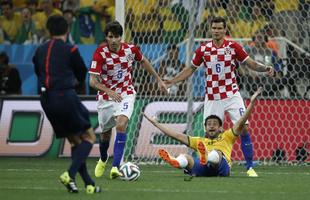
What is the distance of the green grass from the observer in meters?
10.2

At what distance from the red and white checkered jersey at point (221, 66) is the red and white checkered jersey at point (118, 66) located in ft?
4.02

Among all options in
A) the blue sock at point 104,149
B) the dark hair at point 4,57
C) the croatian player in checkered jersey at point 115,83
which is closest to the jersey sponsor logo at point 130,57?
the croatian player in checkered jersey at point 115,83

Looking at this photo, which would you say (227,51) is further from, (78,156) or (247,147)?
(78,156)

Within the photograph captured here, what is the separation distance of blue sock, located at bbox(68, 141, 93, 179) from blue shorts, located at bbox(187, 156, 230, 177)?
302 centimetres

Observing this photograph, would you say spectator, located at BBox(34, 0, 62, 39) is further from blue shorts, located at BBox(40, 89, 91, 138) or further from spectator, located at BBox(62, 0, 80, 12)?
blue shorts, located at BBox(40, 89, 91, 138)

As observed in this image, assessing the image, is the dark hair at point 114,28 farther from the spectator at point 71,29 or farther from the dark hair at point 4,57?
the spectator at point 71,29

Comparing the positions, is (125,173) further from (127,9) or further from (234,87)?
(127,9)

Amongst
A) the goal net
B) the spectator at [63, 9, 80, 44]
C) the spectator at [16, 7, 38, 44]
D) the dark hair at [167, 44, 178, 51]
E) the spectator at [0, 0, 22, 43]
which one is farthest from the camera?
the spectator at [0, 0, 22, 43]

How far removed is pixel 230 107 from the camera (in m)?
14.7

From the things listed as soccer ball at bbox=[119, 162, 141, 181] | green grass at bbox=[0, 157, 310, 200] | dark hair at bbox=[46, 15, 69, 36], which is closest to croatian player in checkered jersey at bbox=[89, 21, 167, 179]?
green grass at bbox=[0, 157, 310, 200]

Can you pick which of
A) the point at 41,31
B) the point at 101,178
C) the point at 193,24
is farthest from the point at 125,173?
the point at 41,31

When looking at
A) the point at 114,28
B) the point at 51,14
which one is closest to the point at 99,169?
the point at 114,28

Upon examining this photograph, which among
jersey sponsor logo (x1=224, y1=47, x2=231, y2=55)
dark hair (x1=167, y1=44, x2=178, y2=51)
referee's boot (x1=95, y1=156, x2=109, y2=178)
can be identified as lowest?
referee's boot (x1=95, y1=156, x2=109, y2=178)

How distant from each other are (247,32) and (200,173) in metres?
5.84
